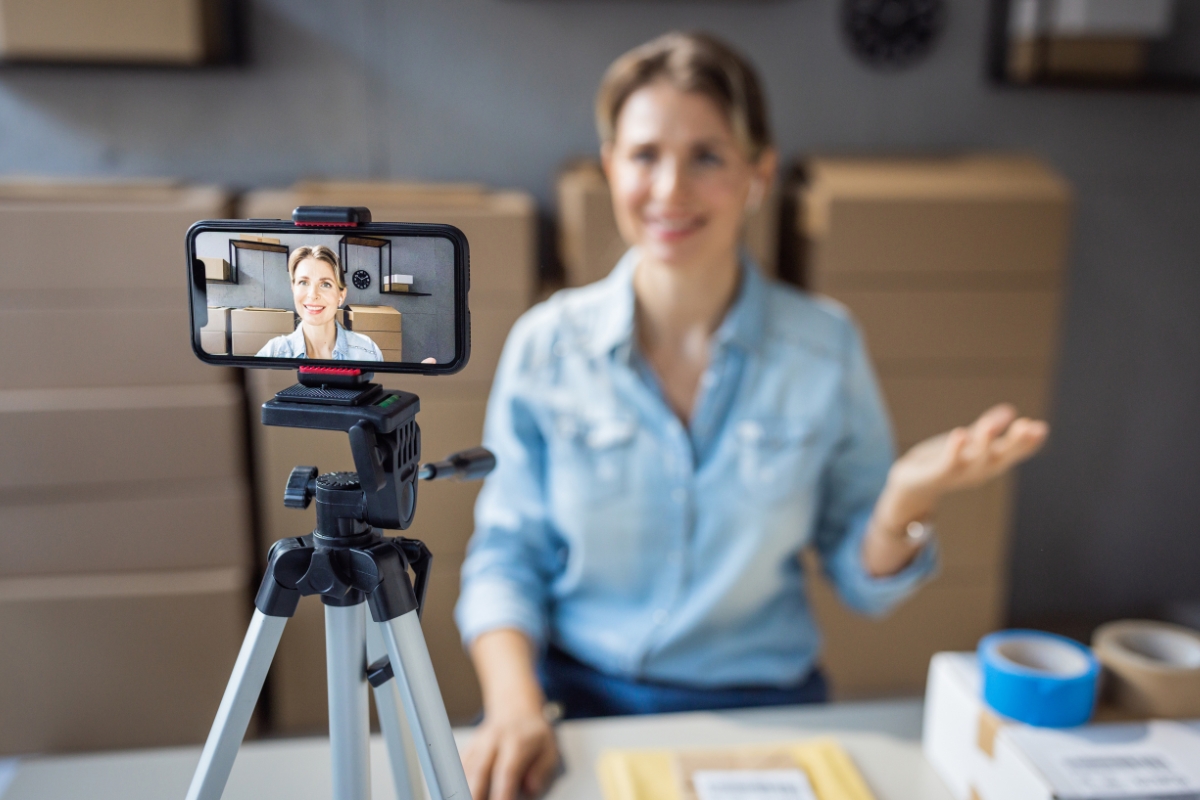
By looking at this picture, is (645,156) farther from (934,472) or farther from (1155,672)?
(1155,672)

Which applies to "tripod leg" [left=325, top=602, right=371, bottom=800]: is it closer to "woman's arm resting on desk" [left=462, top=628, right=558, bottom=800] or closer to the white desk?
the white desk

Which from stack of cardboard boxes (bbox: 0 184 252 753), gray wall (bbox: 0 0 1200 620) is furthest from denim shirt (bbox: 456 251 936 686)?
gray wall (bbox: 0 0 1200 620)

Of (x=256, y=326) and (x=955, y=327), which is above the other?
(x=256, y=326)

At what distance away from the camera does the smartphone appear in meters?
0.37

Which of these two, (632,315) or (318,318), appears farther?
(632,315)

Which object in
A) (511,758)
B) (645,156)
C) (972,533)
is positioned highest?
(645,156)

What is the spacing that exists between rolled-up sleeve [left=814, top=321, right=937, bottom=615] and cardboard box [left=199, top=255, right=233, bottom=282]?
0.79 metres

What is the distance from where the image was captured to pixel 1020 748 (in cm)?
62

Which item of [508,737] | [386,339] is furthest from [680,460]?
[386,339]

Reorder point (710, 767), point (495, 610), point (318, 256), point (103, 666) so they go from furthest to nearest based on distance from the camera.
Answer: point (495, 610) → point (710, 767) → point (103, 666) → point (318, 256)

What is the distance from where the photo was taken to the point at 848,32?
187 centimetres

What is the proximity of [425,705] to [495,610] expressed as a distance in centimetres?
46

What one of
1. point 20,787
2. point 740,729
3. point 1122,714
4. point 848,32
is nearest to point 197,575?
point 20,787

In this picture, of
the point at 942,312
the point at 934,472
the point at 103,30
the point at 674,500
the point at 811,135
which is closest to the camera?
the point at 934,472
